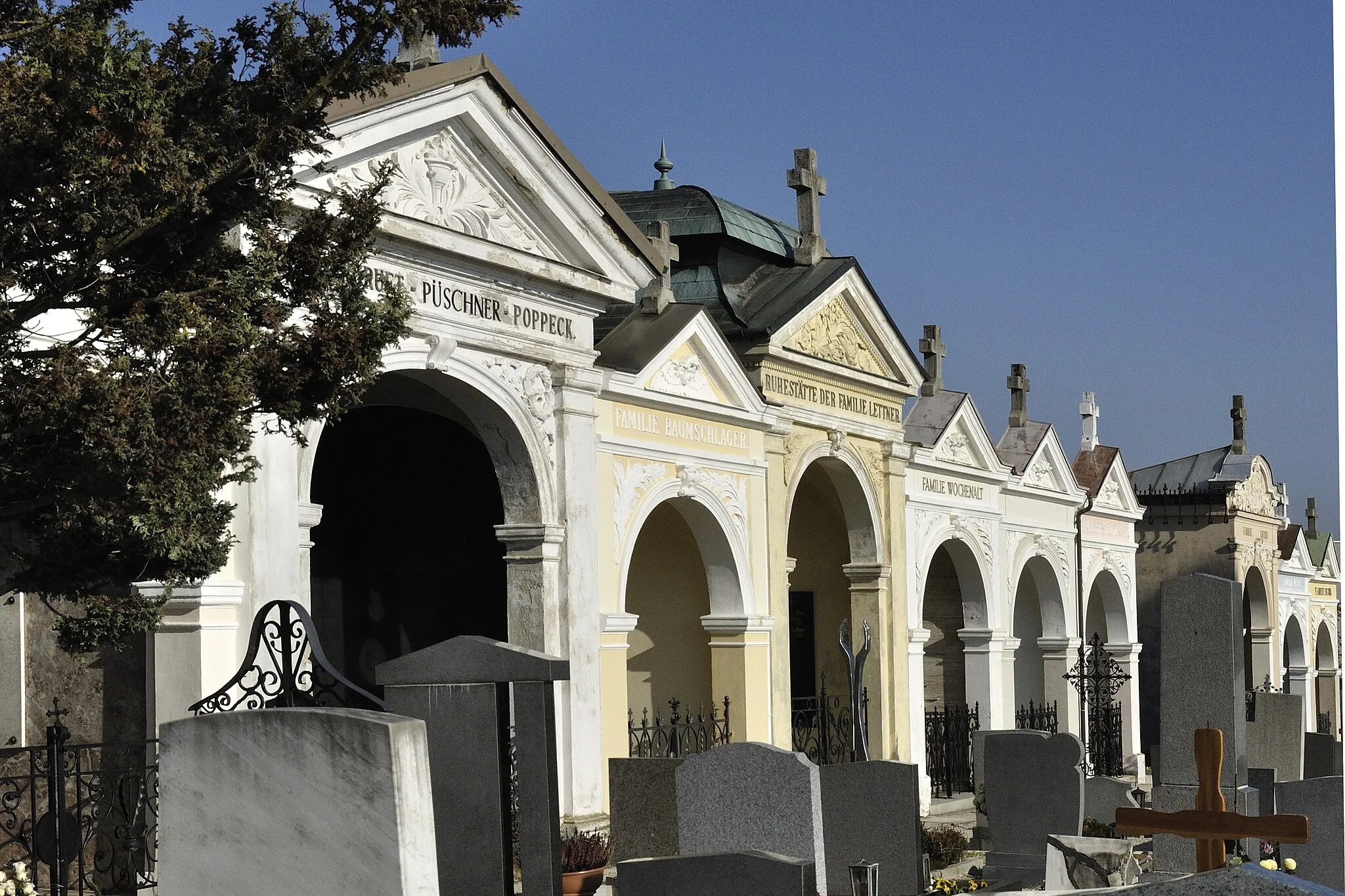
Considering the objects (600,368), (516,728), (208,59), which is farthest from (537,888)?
(600,368)

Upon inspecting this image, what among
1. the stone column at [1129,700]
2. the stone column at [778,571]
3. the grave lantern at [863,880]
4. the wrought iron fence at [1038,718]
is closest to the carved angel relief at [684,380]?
the stone column at [778,571]

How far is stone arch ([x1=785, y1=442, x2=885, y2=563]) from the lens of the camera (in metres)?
17.8

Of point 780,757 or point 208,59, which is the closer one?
point 208,59

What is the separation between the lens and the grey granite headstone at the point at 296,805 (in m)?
4.74

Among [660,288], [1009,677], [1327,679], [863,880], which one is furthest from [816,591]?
[1327,679]

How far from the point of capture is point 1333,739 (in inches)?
575

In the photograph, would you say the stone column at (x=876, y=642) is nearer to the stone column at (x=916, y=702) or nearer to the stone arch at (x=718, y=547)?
the stone column at (x=916, y=702)

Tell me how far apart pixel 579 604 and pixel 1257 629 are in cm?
2264

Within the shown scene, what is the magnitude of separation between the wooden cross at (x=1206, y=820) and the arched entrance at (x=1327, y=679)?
1346 inches

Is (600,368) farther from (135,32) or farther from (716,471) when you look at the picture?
(135,32)

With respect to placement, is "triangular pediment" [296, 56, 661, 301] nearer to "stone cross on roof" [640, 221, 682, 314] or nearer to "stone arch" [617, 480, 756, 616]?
"stone cross on roof" [640, 221, 682, 314]

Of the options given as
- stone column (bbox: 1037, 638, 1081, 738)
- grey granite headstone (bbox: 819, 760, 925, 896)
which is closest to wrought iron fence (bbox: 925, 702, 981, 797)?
stone column (bbox: 1037, 638, 1081, 738)

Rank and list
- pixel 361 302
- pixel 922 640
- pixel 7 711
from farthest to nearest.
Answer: pixel 922 640, pixel 7 711, pixel 361 302

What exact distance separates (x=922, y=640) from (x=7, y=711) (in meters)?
11.0
